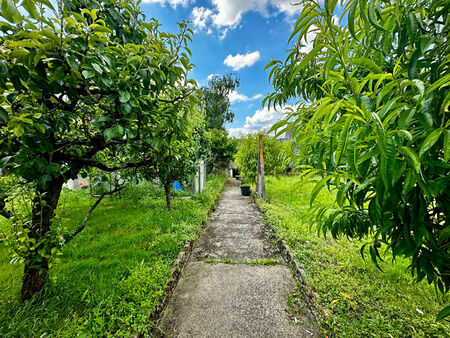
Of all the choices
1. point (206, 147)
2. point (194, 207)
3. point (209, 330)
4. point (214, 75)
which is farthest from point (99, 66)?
point (214, 75)

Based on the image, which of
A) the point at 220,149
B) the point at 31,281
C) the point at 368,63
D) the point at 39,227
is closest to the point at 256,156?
the point at 220,149

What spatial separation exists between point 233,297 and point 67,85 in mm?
2465

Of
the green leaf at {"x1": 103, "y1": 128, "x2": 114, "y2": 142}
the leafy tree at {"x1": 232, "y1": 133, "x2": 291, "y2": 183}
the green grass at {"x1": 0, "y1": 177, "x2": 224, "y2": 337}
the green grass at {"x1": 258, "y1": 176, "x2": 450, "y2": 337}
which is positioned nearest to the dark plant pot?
the leafy tree at {"x1": 232, "y1": 133, "x2": 291, "y2": 183}

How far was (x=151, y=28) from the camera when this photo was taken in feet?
4.51

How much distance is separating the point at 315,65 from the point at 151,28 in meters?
1.27

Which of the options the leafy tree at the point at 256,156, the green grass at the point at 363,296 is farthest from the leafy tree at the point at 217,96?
the green grass at the point at 363,296

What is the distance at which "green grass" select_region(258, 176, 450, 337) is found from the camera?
1.56 m

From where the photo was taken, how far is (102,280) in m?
2.03

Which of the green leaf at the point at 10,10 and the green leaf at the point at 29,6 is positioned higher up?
the green leaf at the point at 29,6

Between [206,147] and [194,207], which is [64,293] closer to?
[194,207]

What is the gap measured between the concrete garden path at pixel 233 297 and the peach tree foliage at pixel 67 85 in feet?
4.55

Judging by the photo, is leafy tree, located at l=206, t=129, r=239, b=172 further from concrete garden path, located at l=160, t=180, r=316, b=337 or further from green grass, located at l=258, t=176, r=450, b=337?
green grass, located at l=258, t=176, r=450, b=337

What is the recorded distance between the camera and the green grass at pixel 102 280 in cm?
147

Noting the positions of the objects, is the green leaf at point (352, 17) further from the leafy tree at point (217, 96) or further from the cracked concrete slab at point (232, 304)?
the leafy tree at point (217, 96)
